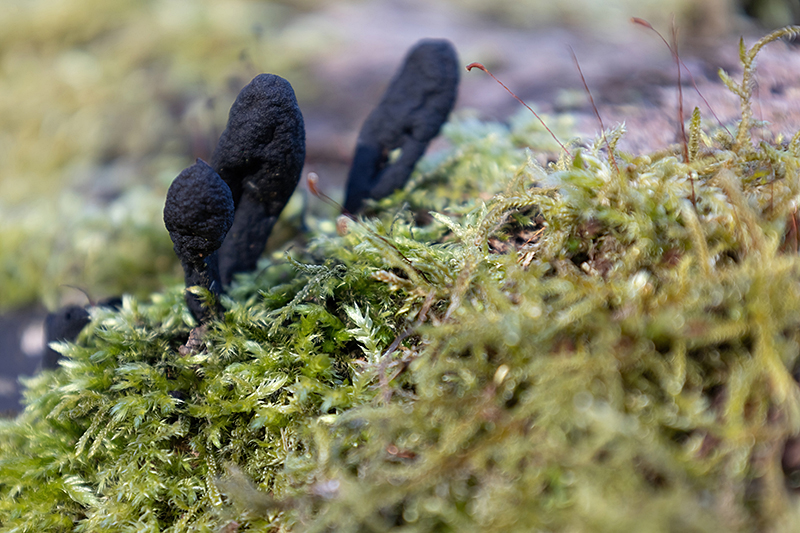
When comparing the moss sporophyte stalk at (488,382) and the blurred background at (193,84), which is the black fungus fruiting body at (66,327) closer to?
the moss sporophyte stalk at (488,382)

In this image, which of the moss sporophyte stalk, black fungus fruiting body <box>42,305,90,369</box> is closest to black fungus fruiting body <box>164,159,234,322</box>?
the moss sporophyte stalk

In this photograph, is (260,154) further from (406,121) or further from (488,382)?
(488,382)

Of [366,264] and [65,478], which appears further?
[366,264]

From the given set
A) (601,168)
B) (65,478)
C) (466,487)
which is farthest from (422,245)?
(65,478)

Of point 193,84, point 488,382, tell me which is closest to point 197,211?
point 488,382

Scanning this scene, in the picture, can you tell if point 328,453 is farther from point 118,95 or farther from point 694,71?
point 118,95

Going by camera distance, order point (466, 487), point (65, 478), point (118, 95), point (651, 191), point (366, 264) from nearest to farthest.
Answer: point (466, 487), point (651, 191), point (65, 478), point (366, 264), point (118, 95)
